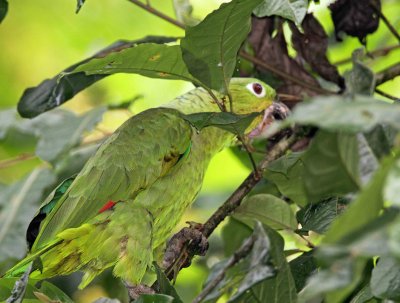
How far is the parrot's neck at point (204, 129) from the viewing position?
2.34 metres

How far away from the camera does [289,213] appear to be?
2.02 m

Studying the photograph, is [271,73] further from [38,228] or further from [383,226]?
[383,226]

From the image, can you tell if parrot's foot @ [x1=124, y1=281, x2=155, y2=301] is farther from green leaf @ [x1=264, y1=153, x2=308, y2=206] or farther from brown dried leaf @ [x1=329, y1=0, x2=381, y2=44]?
brown dried leaf @ [x1=329, y1=0, x2=381, y2=44]

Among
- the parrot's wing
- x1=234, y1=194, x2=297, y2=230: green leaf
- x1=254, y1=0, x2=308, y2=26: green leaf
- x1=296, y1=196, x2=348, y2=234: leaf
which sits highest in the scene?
x1=254, y1=0, x2=308, y2=26: green leaf

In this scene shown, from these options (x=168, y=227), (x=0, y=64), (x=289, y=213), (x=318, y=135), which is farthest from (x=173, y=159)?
(x=0, y=64)

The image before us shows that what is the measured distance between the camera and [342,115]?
32.3 inches

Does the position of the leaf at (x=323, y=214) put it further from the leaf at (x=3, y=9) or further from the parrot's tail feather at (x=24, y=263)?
the leaf at (x=3, y=9)

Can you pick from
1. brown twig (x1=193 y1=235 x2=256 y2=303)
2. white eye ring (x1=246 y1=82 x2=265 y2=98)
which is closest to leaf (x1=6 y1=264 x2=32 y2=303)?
brown twig (x1=193 y1=235 x2=256 y2=303)

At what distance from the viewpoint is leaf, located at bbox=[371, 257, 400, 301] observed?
3.75 feet

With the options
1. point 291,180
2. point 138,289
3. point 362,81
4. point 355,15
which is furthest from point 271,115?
point 362,81

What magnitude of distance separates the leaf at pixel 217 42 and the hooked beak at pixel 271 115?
0.76m

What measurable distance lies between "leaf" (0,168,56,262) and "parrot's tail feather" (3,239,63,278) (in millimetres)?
400

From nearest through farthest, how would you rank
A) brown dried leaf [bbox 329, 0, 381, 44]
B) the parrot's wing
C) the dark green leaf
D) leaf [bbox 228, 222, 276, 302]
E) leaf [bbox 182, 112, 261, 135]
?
leaf [bbox 228, 222, 276, 302]
leaf [bbox 182, 112, 261, 135]
the dark green leaf
the parrot's wing
brown dried leaf [bbox 329, 0, 381, 44]

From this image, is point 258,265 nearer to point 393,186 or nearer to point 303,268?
point 393,186
